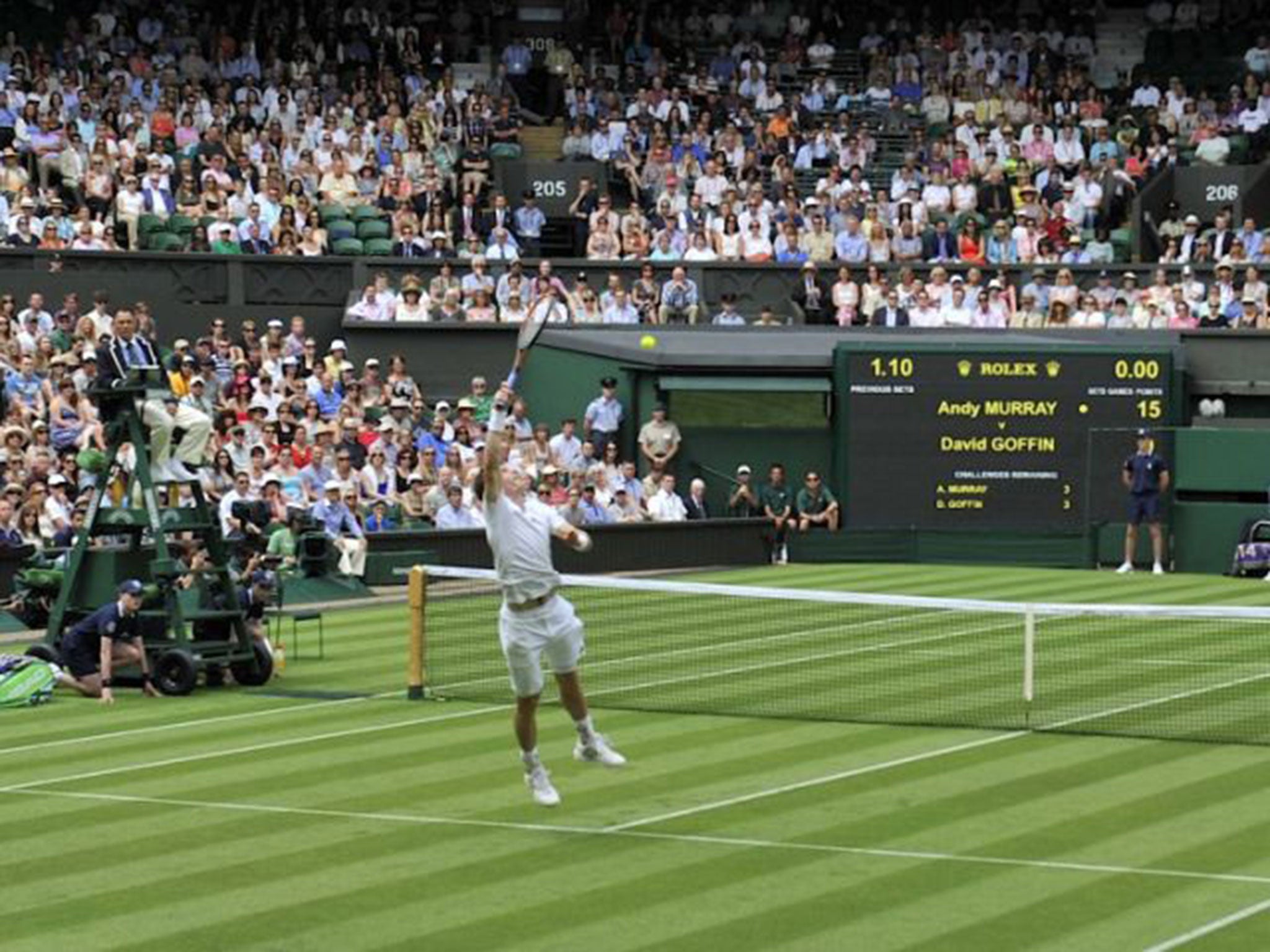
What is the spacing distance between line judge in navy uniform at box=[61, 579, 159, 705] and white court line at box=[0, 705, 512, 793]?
2785 mm

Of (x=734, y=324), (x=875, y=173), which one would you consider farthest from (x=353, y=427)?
(x=875, y=173)

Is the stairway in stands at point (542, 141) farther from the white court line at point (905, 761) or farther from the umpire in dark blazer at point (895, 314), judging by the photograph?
the white court line at point (905, 761)

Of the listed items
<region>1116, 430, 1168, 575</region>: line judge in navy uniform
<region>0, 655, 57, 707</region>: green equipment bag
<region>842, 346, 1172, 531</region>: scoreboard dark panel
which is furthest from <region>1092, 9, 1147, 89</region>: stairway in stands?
<region>0, 655, 57, 707</region>: green equipment bag

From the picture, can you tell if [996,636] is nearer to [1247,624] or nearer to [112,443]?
[1247,624]

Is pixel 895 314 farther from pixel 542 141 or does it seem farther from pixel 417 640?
pixel 417 640

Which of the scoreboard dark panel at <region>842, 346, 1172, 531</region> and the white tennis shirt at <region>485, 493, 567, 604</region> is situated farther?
the scoreboard dark panel at <region>842, 346, 1172, 531</region>

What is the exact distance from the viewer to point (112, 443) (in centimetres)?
2086

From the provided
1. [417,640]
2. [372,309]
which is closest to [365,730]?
[417,640]

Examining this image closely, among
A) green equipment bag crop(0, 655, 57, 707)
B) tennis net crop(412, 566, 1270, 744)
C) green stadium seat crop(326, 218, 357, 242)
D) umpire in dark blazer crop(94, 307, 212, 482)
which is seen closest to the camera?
tennis net crop(412, 566, 1270, 744)

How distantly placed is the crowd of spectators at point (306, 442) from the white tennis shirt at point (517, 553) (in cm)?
894

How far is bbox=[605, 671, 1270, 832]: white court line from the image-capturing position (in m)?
14.4

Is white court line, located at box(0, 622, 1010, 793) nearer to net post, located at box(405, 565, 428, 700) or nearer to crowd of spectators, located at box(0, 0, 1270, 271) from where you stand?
net post, located at box(405, 565, 428, 700)

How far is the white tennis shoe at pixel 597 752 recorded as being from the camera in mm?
15266

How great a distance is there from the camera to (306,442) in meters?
31.3
